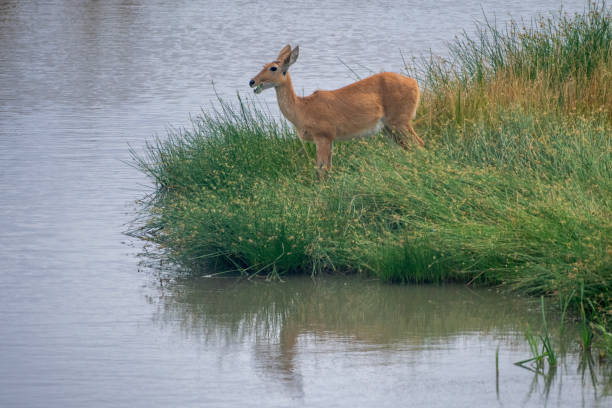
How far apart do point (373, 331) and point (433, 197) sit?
6.21ft

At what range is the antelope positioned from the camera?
10.7 meters

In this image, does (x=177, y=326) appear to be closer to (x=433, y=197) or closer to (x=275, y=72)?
(x=433, y=197)

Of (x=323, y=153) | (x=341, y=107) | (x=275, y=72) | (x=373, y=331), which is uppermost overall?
(x=275, y=72)

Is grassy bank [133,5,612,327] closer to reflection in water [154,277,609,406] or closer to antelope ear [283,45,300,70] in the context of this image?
reflection in water [154,277,609,406]

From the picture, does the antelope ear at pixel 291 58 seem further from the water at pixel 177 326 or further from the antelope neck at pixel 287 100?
the water at pixel 177 326

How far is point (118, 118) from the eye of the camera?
1753 centimetres

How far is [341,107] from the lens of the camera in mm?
10773

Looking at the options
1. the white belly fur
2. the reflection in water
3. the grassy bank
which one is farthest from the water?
the white belly fur

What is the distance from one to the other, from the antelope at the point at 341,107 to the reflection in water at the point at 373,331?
2.34 m

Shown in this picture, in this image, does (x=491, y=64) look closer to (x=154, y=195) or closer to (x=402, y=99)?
(x=402, y=99)

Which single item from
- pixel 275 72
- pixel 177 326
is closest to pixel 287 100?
pixel 275 72

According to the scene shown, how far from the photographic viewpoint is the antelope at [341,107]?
1066cm

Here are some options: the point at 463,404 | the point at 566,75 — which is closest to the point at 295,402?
the point at 463,404

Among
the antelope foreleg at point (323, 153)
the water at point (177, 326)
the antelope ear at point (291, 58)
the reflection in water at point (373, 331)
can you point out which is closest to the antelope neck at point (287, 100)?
the antelope ear at point (291, 58)
